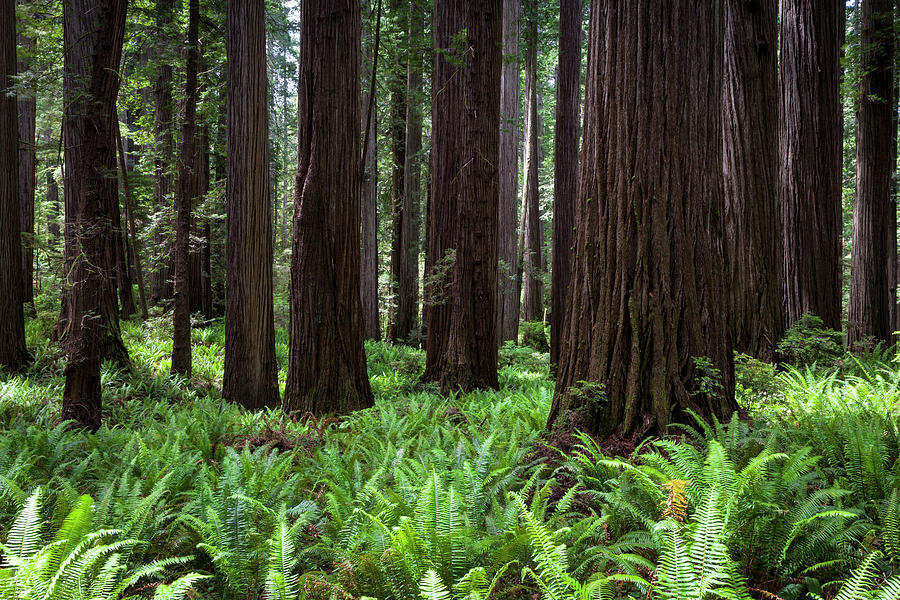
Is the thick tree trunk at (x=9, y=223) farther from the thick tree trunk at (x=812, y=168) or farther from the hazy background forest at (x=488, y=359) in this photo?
the thick tree trunk at (x=812, y=168)

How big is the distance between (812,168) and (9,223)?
13.0 meters

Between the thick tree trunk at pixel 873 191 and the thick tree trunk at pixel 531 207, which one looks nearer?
the thick tree trunk at pixel 873 191

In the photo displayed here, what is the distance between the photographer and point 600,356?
3.84 m

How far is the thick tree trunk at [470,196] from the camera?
7527mm

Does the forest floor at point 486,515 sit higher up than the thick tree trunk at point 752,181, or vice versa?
the thick tree trunk at point 752,181

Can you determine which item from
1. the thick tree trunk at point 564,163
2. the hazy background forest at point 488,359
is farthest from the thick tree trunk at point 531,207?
the hazy background forest at point 488,359

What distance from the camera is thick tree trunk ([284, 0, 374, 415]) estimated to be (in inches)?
260

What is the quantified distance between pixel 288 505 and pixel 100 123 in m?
4.00

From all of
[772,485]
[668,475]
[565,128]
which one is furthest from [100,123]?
[565,128]

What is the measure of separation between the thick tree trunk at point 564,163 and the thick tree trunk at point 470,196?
8.74 ft

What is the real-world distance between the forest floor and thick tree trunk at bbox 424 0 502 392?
2701 millimetres

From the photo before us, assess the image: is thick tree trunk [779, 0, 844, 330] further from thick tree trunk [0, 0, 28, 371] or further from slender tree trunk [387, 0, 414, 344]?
thick tree trunk [0, 0, 28, 371]

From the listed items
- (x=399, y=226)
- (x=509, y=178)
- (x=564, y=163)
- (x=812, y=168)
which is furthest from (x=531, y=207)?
(x=812, y=168)

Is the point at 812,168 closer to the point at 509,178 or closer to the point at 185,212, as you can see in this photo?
the point at 509,178
